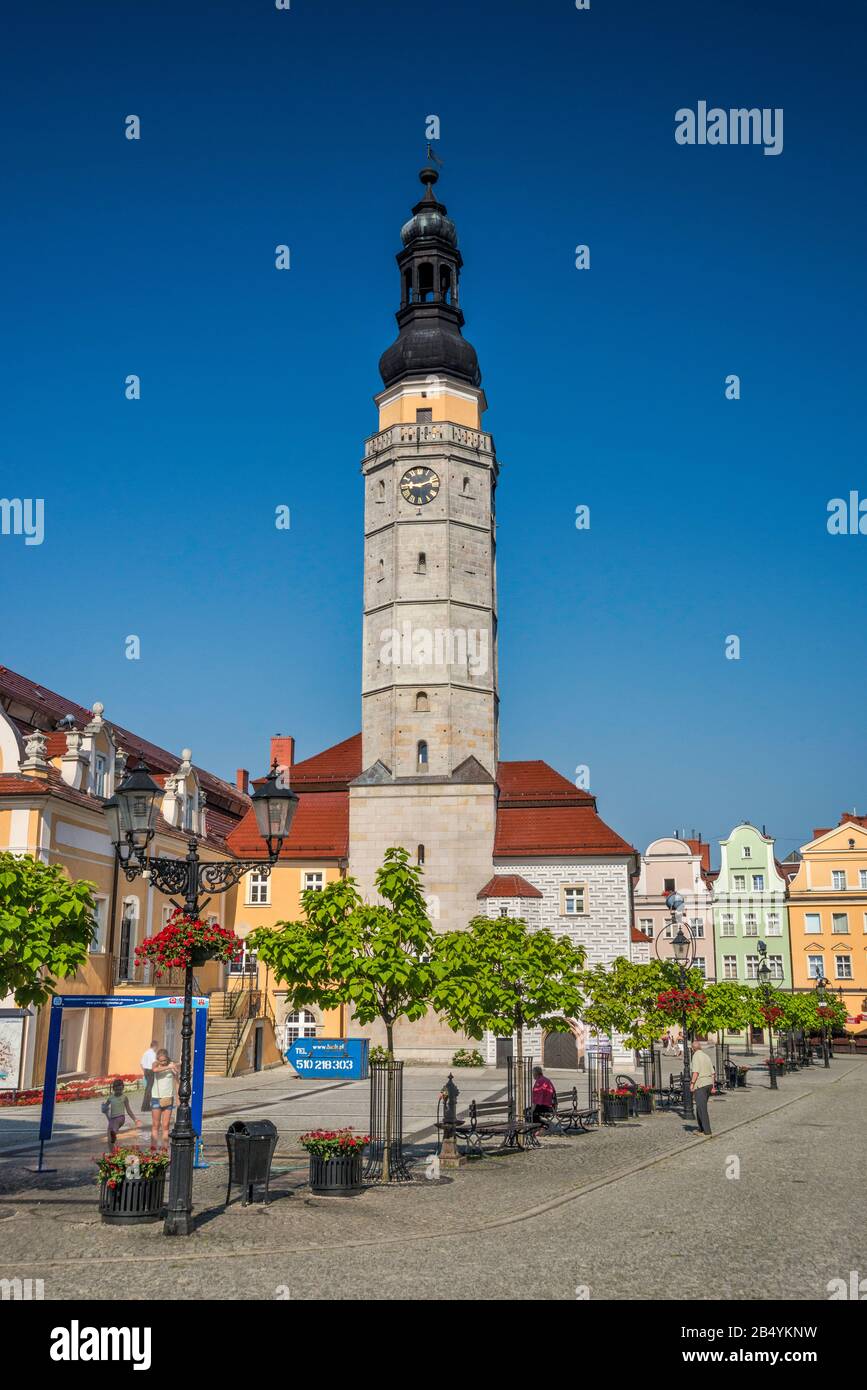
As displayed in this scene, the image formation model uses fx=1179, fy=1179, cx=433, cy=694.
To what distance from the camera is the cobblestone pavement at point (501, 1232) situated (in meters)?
10.4

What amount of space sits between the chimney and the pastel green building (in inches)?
1135

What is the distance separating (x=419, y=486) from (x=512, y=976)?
3171 cm

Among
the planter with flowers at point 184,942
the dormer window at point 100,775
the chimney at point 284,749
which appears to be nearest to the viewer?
the planter with flowers at point 184,942

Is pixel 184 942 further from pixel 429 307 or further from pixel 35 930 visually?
pixel 429 307

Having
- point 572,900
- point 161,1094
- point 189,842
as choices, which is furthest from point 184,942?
point 572,900

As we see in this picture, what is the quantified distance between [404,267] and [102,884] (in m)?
32.3

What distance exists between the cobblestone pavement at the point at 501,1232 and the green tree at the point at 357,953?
102 inches

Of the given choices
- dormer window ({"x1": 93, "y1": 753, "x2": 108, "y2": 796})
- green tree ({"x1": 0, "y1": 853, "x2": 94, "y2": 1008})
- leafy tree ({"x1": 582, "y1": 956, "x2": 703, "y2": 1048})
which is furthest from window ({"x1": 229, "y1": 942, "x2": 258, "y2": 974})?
green tree ({"x1": 0, "y1": 853, "x2": 94, "y2": 1008})

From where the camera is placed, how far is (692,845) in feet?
262

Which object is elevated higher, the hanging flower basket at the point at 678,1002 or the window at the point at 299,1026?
the hanging flower basket at the point at 678,1002

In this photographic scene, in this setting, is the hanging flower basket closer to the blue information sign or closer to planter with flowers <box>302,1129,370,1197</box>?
the blue information sign

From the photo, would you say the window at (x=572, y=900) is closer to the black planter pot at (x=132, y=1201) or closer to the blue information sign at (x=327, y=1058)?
the blue information sign at (x=327, y=1058)

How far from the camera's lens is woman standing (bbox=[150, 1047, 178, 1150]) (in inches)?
754

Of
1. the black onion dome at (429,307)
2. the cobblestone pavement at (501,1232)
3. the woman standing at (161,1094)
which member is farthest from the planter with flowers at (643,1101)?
the black onion dome at (429,307)
